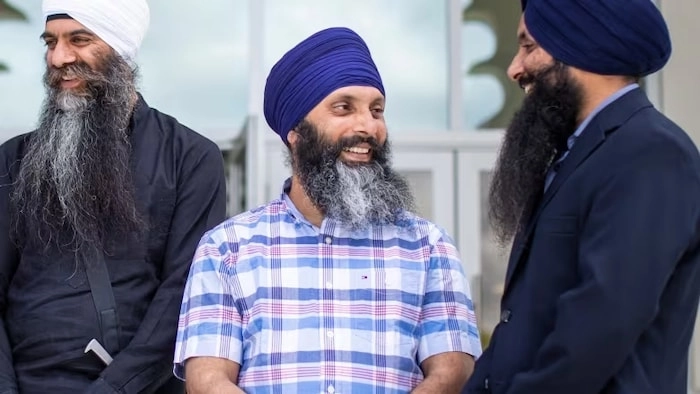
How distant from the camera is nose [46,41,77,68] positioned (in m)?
3.06

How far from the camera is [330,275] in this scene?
8.87 feet

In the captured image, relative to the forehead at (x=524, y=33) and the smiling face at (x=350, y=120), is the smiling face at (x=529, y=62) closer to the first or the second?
the forehead at (x=524, y=33)

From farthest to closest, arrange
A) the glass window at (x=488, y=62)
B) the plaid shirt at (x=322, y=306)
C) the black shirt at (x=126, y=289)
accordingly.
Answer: the glass window at (x=488, y=62), the black shirt at (x=126, y=289), the plaid shirt at (x=322, y=306)

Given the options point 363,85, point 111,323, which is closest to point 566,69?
point 363,85

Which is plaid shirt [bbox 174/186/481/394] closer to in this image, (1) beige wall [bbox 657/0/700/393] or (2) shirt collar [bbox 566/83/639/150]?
(2) shirt collar [bbox 566/83/639/150]

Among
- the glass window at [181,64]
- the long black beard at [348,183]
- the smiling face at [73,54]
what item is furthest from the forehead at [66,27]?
the glass window at [181,64]

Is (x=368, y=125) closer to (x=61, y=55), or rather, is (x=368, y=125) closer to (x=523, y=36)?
(x=523, y=36)

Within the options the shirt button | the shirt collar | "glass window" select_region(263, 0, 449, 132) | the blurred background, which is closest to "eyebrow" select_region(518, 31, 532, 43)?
the shirt collar

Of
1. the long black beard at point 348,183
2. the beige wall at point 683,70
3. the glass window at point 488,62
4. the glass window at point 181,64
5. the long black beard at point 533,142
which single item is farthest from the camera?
the glass window at point 488,62

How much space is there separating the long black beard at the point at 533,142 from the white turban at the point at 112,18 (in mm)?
1219

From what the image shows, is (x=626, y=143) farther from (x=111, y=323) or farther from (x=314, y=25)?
(x=314, y=25)

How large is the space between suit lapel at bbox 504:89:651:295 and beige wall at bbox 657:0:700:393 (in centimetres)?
336

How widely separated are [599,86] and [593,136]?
113mm

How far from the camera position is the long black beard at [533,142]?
233 centimetres
